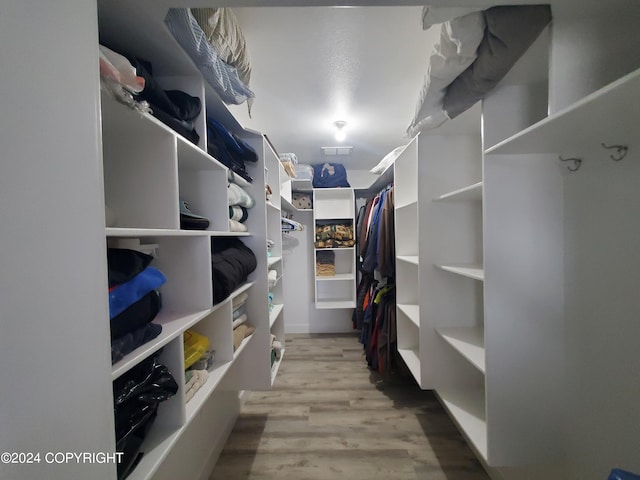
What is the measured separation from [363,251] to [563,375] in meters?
1.52

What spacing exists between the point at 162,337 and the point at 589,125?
130 centimetres

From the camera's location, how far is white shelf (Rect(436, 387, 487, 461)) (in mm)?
1004

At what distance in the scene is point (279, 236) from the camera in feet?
5.94

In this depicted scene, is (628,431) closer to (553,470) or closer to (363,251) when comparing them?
(553,470)

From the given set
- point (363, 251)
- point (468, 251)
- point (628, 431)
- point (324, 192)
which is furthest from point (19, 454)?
point (324, 192)

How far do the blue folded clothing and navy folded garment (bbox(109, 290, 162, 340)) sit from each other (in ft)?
0.06

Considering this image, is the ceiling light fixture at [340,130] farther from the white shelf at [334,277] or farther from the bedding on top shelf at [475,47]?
the white shelf at [334,277]

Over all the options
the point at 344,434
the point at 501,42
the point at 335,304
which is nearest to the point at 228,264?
the point at 501,42

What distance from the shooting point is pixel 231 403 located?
5.28 ft

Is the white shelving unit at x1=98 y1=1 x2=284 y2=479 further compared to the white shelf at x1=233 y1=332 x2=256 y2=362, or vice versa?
the white shelf at x1=233 y1=332 x2=256 y2=362

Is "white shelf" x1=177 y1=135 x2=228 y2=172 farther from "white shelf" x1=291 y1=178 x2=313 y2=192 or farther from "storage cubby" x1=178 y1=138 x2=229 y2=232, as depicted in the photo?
"white shelf" x1=291 y1=178 x2=313 y2=192

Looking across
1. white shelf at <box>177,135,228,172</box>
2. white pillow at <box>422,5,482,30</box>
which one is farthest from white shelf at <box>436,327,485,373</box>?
white shelf at <box>177,135,228,172</box>

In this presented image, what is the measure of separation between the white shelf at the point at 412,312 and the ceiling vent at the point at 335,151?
154 centimetres

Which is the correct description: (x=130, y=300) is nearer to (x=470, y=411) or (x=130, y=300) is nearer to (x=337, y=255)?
(x=470, y=411)
